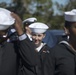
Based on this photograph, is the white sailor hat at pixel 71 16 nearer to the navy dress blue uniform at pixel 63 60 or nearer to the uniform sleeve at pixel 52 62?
the navy dress blue uniform at pixel 63 60

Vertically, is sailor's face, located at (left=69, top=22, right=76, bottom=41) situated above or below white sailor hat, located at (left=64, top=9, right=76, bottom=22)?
below

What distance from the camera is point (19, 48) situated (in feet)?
14.6

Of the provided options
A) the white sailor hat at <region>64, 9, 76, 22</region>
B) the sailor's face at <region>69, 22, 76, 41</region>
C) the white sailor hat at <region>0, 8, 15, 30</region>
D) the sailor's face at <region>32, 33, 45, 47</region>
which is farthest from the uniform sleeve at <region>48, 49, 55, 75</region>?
the sailor's face at <region>32, 33, 45, 47</region>

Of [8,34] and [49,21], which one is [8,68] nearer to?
[8,34]

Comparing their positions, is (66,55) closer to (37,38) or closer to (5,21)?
(5,21)

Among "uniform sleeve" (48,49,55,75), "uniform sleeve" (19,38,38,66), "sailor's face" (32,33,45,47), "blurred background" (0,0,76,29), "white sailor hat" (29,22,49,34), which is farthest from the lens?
"blurred background" (0,0,76,29)

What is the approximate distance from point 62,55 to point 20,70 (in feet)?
1.67

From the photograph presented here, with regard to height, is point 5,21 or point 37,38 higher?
point 5,21

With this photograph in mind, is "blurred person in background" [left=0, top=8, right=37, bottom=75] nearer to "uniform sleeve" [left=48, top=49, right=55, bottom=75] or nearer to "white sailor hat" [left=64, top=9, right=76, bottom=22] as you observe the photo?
"uniform sleeve" [left=48, top=49, right=55, bottom=75]

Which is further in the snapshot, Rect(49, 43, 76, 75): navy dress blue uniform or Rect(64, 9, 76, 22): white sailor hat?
Rect(64, 9, 76, 22): white sailor hat

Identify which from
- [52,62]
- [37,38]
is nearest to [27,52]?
[52,62]

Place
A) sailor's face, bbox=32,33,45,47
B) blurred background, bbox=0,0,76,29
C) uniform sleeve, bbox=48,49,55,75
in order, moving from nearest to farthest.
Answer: uniform sleeve, bbox=48,49,55,75 < sailor's face, bbox=32,33,45,47 < blurred background, bbox=0,0,76,29

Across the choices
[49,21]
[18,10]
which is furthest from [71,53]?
[49,21]

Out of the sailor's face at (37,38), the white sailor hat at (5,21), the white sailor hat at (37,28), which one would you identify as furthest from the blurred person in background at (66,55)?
the white sailor hat at (37,28)
